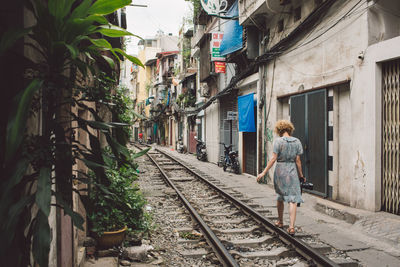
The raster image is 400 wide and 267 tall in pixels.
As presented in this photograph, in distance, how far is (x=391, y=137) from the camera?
7.04m

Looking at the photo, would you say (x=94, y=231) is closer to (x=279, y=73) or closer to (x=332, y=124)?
(x=332, y=124)

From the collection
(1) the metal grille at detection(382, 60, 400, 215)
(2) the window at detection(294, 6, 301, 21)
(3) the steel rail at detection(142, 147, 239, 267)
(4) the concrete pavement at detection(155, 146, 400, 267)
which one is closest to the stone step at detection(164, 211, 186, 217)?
(3) the steel rail at detection(142, 147, 239, 267)

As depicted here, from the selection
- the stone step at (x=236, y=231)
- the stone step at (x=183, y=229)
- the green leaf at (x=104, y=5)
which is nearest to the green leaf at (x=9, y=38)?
the green leaf at (x=104, y=5)

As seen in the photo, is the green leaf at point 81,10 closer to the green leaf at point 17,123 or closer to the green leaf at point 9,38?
the green leaf at point 9,38

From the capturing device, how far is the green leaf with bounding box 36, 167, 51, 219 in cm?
145

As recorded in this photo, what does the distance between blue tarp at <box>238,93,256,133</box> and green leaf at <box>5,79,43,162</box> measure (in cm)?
1301

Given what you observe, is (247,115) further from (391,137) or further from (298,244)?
(298,244)

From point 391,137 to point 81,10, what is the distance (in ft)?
23.0

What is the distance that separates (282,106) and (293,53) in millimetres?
2019

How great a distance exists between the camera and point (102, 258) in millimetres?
4879

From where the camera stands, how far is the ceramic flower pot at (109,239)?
16.6ft

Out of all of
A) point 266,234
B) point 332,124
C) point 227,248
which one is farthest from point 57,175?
point 332,124

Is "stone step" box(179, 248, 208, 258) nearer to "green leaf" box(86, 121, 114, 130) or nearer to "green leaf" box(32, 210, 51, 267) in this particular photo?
"green leaf" box(86, 121, 114, 130)

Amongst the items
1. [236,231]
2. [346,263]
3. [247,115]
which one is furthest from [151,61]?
[346,263]
